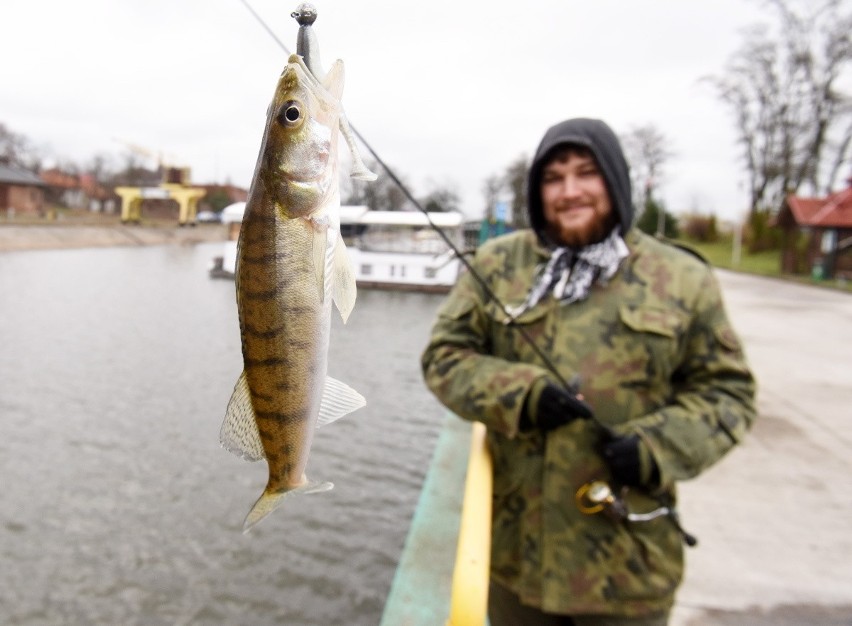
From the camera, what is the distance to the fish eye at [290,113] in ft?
2.68

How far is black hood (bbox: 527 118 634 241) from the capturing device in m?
2.58

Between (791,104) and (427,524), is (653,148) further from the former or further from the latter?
(427,524)

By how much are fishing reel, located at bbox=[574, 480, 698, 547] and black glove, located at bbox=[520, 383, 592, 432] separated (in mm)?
268

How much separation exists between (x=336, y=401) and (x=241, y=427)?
0.44ft

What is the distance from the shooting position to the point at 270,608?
573cm

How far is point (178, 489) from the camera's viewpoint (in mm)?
7449

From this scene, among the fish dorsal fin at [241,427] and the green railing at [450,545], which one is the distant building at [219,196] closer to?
the fish dorsal fin at [241,427]

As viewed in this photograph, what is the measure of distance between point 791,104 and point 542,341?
40.9 meters

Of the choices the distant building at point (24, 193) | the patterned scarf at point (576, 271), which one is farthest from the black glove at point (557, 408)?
the distant building at point (24, 193)

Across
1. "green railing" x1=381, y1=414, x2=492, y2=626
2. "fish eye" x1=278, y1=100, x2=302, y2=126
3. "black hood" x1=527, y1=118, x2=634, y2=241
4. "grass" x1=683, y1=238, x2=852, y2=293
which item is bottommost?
"green railing" x1=381, y1=414, x2=492, y2=626

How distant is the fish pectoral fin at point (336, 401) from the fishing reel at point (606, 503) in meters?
1.74

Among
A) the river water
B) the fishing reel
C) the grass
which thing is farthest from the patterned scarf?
the grass

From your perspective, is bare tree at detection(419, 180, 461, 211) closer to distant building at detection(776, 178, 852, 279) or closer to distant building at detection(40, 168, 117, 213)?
distant building at detection(40, 168, 117, 213)

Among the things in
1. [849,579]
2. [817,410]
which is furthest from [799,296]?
[849,579]
